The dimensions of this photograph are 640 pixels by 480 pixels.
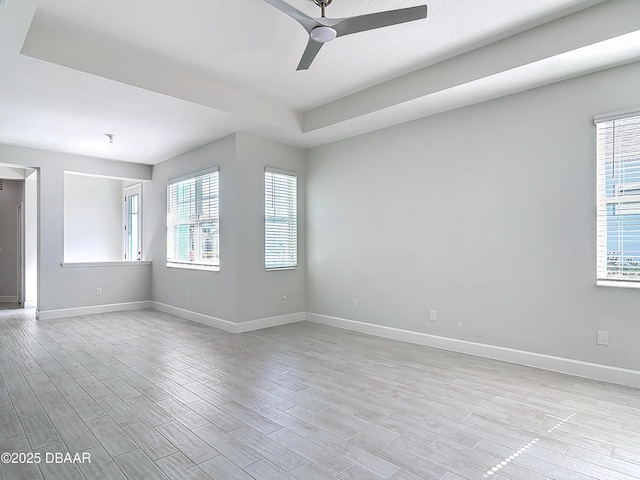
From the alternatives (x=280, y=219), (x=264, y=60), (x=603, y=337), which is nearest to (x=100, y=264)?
(x=280, y=219)

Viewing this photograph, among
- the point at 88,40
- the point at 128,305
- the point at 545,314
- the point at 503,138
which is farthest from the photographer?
the point at 128,305

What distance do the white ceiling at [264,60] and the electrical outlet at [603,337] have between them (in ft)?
7.77

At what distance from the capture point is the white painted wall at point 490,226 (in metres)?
3.28

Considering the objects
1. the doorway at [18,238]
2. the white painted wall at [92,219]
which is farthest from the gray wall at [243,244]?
the doorway at [18,238]

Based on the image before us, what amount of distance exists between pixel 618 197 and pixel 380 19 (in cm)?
264

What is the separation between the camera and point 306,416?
8.38 ft

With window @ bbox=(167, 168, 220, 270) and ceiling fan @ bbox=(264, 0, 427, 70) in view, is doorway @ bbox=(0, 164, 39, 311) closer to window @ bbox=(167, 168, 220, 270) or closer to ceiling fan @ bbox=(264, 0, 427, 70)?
window @ bbox=(167, 168, 220, 270)

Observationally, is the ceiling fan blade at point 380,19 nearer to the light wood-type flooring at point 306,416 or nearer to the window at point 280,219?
the light wood-type flooring at point 306,416

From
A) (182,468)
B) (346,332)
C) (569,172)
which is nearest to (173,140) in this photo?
(346,332)

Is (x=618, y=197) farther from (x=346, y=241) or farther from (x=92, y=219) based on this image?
(x=92, y=219)

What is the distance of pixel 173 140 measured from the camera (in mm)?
5410

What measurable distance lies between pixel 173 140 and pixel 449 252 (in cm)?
428

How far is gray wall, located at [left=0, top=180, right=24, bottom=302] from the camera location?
7.87 metres

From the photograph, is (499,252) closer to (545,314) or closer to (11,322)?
(545,314)
